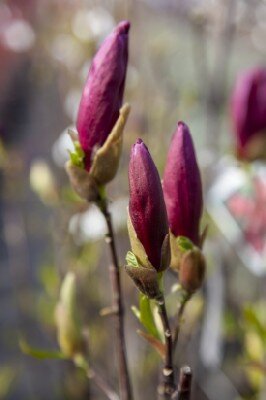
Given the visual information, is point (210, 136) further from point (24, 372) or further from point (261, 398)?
point (24, 372)

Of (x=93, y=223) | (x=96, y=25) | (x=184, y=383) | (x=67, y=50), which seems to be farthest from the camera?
(x=67, y=50)

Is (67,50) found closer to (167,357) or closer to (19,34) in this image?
(19,34)

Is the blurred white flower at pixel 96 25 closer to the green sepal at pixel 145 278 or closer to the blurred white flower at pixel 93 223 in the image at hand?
the blurred white flower at pixel 93 223

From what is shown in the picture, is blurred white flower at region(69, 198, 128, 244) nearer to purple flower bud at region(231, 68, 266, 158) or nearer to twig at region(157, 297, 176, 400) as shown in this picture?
purple flower bud at region(231, 68, 266, 158)

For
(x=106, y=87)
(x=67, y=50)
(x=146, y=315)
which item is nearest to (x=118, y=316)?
(x=146, y=315)

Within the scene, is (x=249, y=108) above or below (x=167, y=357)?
above

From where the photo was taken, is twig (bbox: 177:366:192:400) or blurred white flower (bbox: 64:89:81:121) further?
blurred white flower (bbox: 64:89:81:121)

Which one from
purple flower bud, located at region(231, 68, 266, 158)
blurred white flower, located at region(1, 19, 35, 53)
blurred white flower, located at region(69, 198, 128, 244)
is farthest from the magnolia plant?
blurred white flower, located at region(1, 19, 35, 53)
